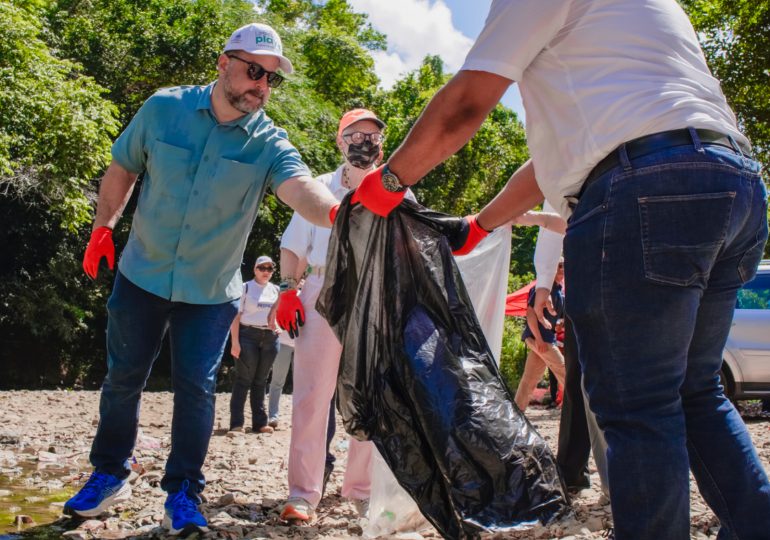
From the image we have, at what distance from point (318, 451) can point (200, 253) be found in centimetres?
126

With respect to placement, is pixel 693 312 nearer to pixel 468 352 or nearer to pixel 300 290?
pixel 468 352

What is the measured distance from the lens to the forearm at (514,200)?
3.07 metres

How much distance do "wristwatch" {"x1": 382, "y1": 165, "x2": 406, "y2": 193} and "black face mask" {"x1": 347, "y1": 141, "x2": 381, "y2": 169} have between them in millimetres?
2209

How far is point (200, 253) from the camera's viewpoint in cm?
396

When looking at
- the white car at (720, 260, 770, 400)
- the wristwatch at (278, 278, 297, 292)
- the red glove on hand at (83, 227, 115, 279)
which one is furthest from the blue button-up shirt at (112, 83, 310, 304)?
the white car at (720, 260, 770, 400)

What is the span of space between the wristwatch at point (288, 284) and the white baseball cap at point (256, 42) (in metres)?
1.22

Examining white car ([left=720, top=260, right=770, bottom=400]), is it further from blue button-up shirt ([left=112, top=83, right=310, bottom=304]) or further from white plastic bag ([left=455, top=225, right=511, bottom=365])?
blue button-up shirt ([left=112, top=83, right=310, bottom=304])

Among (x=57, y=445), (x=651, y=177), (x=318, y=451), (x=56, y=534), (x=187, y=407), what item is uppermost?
(x=651, y=177)

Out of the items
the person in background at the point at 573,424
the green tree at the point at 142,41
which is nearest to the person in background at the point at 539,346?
the person in background at the point at 573,424

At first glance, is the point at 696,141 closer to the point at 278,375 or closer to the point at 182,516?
the point at 182,516

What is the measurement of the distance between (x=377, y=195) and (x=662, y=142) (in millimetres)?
915

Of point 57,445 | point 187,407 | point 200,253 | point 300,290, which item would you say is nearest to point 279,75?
point 200,253

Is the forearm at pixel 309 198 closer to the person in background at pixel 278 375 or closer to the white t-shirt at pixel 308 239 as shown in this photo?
the white t-shirt at pixel 308 239

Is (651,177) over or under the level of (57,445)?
over
